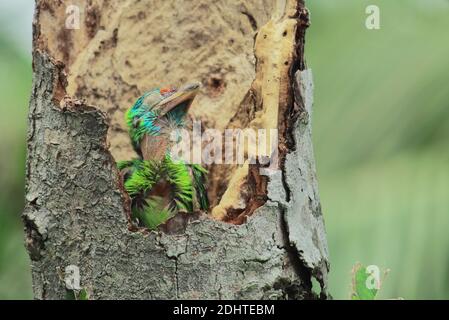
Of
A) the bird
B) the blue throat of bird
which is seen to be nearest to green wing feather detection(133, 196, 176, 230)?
the bird

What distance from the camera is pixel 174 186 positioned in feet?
14.7

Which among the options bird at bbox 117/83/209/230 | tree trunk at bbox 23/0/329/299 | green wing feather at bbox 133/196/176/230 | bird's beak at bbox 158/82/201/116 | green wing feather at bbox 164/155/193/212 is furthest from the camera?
bird's beak at bbox 158/82/201/116

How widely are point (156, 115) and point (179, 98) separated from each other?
0.60ft

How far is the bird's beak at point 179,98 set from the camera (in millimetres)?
4816

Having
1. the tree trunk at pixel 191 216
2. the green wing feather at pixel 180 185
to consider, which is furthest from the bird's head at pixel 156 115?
the tree trunk at pixel 191 216

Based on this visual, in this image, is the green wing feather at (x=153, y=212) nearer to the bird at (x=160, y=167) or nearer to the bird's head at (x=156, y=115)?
the bird at (x=160, y=167)

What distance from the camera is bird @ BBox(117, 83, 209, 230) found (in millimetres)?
4352

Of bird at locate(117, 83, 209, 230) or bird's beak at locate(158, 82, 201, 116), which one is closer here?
bird at locate(117, 83, 209, 230)

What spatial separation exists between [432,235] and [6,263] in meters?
2.36

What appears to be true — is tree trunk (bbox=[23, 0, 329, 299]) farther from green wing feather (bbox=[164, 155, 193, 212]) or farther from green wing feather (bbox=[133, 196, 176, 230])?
green wing feather (bbox=[164, 155, 193, 212])

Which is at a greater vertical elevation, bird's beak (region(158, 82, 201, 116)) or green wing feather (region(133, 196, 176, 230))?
bird's beak (region(158, 82, 201, 116))

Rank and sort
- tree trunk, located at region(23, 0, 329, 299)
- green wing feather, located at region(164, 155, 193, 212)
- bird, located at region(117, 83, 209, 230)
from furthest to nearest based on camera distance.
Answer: green wing feather, located at region(164, 155, 193, 212), bird, located at region(117, 83, 209, 230), tree trunk, located at region(23, 0, 329, 299)

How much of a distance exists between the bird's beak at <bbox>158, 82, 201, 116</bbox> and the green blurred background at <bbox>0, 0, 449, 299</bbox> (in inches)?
31.3

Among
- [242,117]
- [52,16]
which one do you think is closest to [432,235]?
[242,117]
